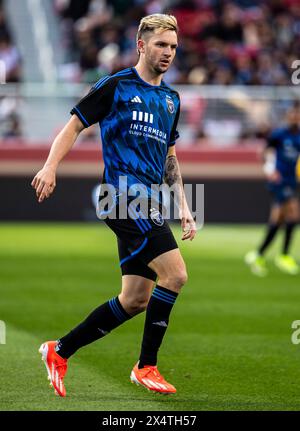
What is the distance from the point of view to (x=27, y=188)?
22.6 meters

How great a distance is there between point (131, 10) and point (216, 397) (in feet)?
69.3

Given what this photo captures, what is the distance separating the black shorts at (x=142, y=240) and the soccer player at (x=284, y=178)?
8476 mm

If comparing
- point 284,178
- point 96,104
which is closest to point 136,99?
point 96,104

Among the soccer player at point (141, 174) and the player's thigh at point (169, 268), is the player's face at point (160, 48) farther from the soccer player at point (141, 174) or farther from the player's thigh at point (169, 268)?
the player's thigh at point (169, 268)

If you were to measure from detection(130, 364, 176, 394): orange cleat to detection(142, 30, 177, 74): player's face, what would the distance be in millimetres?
2035

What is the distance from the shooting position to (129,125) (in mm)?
6789

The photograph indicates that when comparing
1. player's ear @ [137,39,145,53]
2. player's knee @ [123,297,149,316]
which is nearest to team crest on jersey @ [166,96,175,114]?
player's ear @ [137,39,145,53]

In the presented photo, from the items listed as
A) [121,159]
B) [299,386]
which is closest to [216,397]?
[299,386]

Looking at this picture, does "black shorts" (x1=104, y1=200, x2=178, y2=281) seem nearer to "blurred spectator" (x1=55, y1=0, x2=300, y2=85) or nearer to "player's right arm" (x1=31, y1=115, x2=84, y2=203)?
"player's right arm" (x1=31, y1=115, x2=84, y2=203)

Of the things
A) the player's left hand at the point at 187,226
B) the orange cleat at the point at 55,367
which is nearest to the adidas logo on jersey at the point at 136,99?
A: the player's left hand at the point at 187,226

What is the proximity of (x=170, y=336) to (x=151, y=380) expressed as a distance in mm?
2639

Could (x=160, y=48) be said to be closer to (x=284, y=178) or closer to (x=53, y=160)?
(x=53, y=160)

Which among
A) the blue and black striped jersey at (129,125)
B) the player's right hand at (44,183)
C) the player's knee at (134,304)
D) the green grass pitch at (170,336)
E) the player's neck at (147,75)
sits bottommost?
the green grass pitch at (170,336)

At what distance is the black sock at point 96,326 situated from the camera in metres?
6.88
